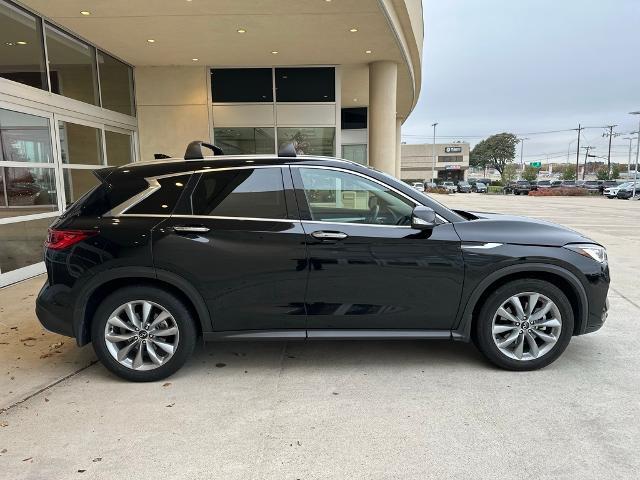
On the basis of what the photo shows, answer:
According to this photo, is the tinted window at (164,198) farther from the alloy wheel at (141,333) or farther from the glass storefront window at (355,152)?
the glass storefront window at (355,152)

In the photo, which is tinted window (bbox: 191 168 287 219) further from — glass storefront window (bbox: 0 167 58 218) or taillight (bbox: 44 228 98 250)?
glass storefront window (bbox: 0 167 58 218)

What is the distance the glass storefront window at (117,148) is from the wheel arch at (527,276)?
325 inches

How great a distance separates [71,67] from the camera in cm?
854

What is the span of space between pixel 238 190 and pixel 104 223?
1.09m

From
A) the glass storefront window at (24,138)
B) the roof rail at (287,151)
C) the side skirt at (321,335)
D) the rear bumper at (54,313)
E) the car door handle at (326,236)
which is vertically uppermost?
the glass storefront window at (24,138)

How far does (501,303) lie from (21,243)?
694 cm

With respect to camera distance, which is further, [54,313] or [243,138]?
[243,138]

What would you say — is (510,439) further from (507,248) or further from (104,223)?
(104,223)

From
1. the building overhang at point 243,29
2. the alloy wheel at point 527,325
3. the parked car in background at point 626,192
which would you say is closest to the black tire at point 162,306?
the alloy wheel at point 527,325

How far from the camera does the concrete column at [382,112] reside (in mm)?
11484

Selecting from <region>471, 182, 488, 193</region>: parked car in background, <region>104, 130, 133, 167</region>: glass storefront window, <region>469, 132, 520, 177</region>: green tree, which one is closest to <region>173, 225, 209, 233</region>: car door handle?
<region>104, 130, 133, 167</region>: glass storefront window

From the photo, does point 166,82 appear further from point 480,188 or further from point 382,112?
point 480,188

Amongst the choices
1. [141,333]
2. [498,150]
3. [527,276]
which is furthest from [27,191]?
[498,150]

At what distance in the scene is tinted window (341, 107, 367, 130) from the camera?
18.4 metres
